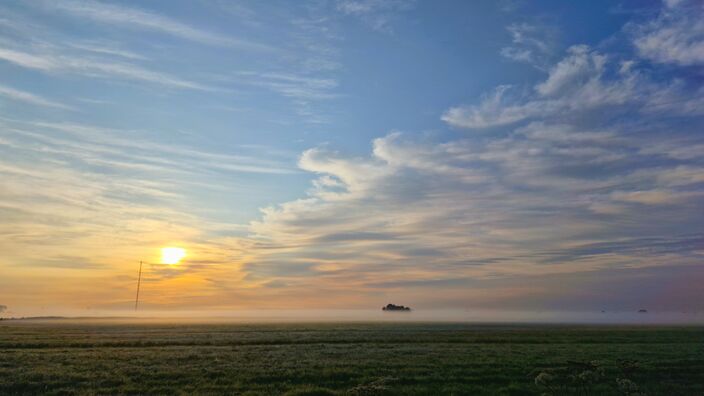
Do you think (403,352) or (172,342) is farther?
(172,342)

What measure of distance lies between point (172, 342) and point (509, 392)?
4744 centimetres

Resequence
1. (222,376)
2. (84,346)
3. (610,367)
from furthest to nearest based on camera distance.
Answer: (84,346) < (610,367) < (222,376)

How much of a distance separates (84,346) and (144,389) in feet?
113

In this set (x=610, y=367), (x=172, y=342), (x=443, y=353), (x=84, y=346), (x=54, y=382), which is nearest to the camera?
(x=54, y=382)

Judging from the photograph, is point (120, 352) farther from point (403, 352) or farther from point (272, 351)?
point (403, 352)

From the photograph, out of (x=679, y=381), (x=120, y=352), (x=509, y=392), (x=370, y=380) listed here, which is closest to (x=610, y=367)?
(x=679, y=381)

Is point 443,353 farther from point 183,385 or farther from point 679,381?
point 183,385

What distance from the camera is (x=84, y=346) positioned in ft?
185

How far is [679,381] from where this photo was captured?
31.5m

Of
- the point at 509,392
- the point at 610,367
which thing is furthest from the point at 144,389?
the point at 610,367

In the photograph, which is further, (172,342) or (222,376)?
(172,342)

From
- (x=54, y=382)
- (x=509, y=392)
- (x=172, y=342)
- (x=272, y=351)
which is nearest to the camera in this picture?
(x=509, y=392)

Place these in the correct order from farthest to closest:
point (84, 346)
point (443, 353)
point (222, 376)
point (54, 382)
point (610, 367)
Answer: point (84, 346), point (443, 353), point (610, 367), point (222, 376), point (54, 382)

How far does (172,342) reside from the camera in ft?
200
